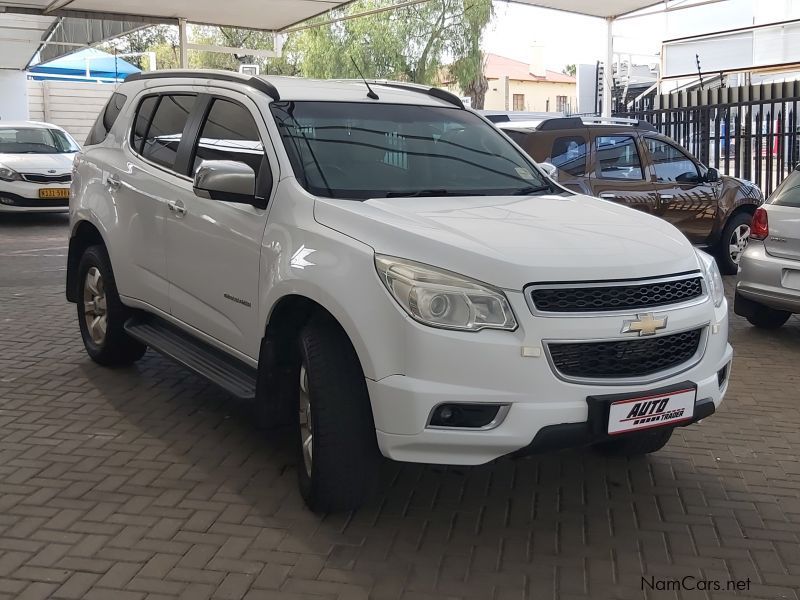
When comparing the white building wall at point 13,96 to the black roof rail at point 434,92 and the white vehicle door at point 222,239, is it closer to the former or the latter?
the black roof rail at point 434,92

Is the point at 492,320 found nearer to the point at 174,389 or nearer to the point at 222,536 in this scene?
the point at 222,536

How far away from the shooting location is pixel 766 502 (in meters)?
4.34

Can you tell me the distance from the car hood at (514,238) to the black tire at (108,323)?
241cm

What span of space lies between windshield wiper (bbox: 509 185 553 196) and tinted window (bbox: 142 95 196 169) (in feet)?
6.25

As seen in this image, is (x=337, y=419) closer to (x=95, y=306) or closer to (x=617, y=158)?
(x=95, y=306)

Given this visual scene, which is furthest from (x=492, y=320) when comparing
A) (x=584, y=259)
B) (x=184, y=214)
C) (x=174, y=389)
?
(x=174, y=389)

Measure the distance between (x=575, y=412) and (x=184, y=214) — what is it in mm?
2486

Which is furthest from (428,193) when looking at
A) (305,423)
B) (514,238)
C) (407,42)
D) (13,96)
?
(407,42)

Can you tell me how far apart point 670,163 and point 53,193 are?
9987 mm

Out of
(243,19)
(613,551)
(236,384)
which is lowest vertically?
(613,551)

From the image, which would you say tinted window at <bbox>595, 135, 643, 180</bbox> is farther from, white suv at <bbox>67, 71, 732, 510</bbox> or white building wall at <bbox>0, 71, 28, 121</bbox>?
white building wall at <bbox>0, 71, 28, 121</bbox>

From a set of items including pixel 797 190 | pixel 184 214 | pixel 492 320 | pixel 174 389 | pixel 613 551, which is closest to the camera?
pixel 492 320

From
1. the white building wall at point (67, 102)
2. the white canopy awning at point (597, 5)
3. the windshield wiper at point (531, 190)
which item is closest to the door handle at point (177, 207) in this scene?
the windshield wiper at point (531, 190)

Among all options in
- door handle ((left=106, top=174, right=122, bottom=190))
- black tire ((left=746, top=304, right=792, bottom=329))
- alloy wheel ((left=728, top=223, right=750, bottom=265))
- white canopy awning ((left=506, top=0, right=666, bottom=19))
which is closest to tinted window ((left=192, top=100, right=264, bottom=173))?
door handle ((left=106, top=174, right=122, bottom=190))
